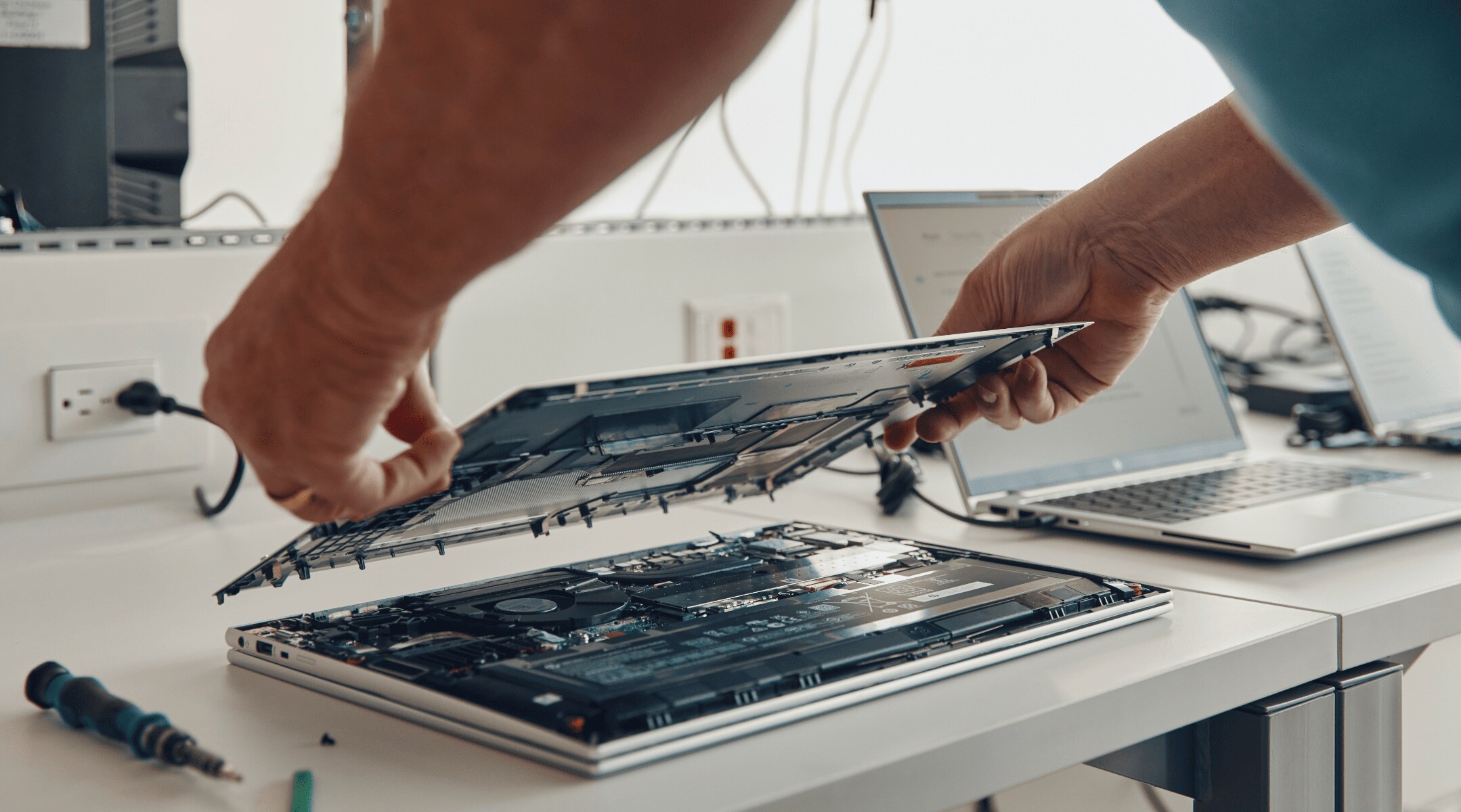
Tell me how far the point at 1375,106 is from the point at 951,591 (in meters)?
0.39

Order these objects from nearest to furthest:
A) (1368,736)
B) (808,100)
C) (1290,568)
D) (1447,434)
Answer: (1368,736) < (1290,568) < (1447,434) < (808,100)

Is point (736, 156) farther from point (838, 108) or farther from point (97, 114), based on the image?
point (97, 114)

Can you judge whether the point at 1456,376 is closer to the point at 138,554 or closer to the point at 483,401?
the point at 483,401

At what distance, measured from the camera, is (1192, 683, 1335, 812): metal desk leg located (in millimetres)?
756

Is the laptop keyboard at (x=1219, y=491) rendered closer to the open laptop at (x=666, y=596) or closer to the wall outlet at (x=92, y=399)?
the open laptop at (x=666, y=596)

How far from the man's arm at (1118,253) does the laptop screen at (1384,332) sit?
2.43 feet

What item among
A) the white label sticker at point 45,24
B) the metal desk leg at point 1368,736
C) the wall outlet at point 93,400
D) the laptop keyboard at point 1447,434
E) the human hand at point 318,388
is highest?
the white label sticker at point 45,24

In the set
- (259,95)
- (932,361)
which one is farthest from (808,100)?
(932,361)

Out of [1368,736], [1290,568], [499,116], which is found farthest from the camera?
[1290,568]

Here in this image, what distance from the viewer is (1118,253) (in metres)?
0.93

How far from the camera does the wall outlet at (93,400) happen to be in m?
1.11

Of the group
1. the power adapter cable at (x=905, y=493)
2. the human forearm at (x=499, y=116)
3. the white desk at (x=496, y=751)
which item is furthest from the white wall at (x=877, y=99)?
the human forearm at (x=499, y=116)

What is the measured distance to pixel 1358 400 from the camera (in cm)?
155

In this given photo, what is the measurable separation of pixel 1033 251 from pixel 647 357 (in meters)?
0.65
